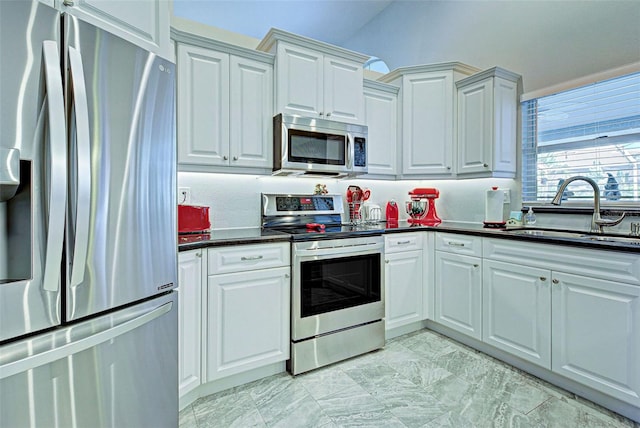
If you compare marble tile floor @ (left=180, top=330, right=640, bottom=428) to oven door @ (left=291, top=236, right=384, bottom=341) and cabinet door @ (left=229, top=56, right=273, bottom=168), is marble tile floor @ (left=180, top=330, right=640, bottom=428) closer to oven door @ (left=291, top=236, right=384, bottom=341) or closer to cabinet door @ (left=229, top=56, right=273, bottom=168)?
oven door @ (left=291, top=236, right=384, bottom=341)

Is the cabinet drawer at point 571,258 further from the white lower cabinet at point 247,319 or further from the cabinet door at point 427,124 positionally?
the white lower cabinet at point 247,319

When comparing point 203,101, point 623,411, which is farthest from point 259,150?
point 623,411

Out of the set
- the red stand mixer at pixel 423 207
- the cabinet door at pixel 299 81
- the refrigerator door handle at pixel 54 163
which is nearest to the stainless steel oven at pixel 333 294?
the cabinet door at pixel 299 81

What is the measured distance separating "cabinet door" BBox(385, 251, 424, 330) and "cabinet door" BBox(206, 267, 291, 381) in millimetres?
902

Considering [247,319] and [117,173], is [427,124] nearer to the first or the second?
[247,319]

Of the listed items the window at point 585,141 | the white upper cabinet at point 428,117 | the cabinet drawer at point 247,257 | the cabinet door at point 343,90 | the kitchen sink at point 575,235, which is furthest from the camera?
the white upper cabinet at point 428,117

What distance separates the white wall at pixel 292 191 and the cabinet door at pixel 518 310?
3.05ft

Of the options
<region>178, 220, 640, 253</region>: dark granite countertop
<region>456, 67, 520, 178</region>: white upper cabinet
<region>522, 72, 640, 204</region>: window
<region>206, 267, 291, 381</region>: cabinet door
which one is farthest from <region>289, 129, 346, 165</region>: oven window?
<region>522, 72, 640, 204</region>: window

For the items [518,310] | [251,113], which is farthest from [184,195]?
[518,310]

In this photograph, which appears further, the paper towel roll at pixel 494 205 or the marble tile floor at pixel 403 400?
the paper towel roll at pixel 494 205

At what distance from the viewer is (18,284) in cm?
88

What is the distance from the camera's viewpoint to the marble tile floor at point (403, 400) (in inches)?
69.4

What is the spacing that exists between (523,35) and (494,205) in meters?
1.45

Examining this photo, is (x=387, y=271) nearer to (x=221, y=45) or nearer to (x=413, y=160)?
(x=413, y=160)
